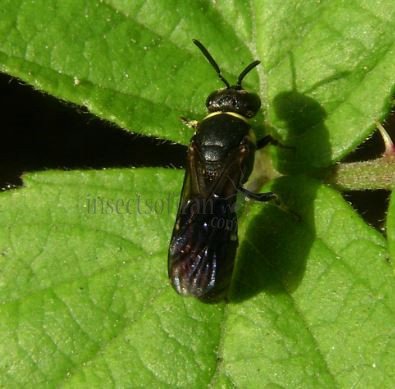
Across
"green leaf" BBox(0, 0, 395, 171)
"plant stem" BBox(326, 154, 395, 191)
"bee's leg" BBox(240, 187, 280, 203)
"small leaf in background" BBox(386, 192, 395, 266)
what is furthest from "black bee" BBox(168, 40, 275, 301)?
"small leaf in background" BBox(386, 192, 395, 266)

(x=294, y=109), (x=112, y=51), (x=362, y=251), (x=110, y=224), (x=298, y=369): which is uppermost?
(x=112, y=51)

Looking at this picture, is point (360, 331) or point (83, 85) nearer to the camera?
point (360, 331)

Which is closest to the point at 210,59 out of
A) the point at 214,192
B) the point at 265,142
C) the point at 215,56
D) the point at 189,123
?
the point at 215,56

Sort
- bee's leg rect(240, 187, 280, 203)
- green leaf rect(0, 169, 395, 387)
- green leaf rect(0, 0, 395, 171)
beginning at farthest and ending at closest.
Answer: bee's leg rect(240, 187, 280, 203) < green leaf rect(0, 0, 395, 171) < green leaf rect(0, 169, 395, 387)

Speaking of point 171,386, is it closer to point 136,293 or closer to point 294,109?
point 136,293

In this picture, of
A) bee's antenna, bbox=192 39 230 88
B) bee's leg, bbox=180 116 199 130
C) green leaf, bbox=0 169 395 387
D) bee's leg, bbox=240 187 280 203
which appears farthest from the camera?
bee's leg, bbox=180 116 199 130

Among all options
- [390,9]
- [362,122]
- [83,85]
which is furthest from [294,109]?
[83,85]

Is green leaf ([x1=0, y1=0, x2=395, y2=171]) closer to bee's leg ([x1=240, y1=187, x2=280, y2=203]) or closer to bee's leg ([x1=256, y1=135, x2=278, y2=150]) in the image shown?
bee's leg ([x1=256, y1=135, x2=278, y2=150])
